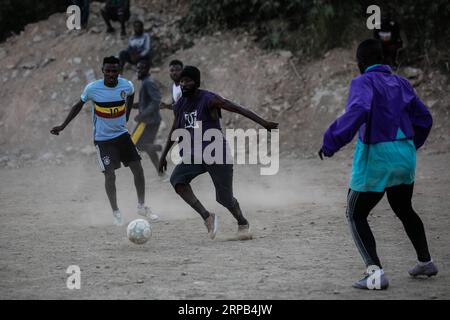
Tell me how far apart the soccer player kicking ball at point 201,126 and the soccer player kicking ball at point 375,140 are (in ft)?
6.77

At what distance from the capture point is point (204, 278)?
6250mm

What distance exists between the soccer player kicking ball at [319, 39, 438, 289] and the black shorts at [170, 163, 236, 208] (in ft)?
7.57

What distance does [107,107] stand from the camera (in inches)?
369

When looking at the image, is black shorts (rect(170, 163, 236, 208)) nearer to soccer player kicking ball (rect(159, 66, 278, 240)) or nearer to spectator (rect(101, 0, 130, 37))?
soccer player kicking ball (rect(159, 66, 278, 240))

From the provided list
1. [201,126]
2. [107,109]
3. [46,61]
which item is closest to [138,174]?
[107,109]

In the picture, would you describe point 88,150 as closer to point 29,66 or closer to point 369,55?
point 29,66

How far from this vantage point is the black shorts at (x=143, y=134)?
500 inches

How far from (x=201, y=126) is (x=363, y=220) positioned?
2.51 metres

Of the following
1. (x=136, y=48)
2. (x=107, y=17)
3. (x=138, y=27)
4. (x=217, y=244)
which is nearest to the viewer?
(x=217, y=244)

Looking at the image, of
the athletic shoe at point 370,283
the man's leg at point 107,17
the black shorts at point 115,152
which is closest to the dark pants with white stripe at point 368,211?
the athletic shoe at point 370,283

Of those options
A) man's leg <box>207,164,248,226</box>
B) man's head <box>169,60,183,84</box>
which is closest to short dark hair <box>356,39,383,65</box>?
man's leg <box>207,164,248,226</box>

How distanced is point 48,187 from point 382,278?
9002 millimetres
